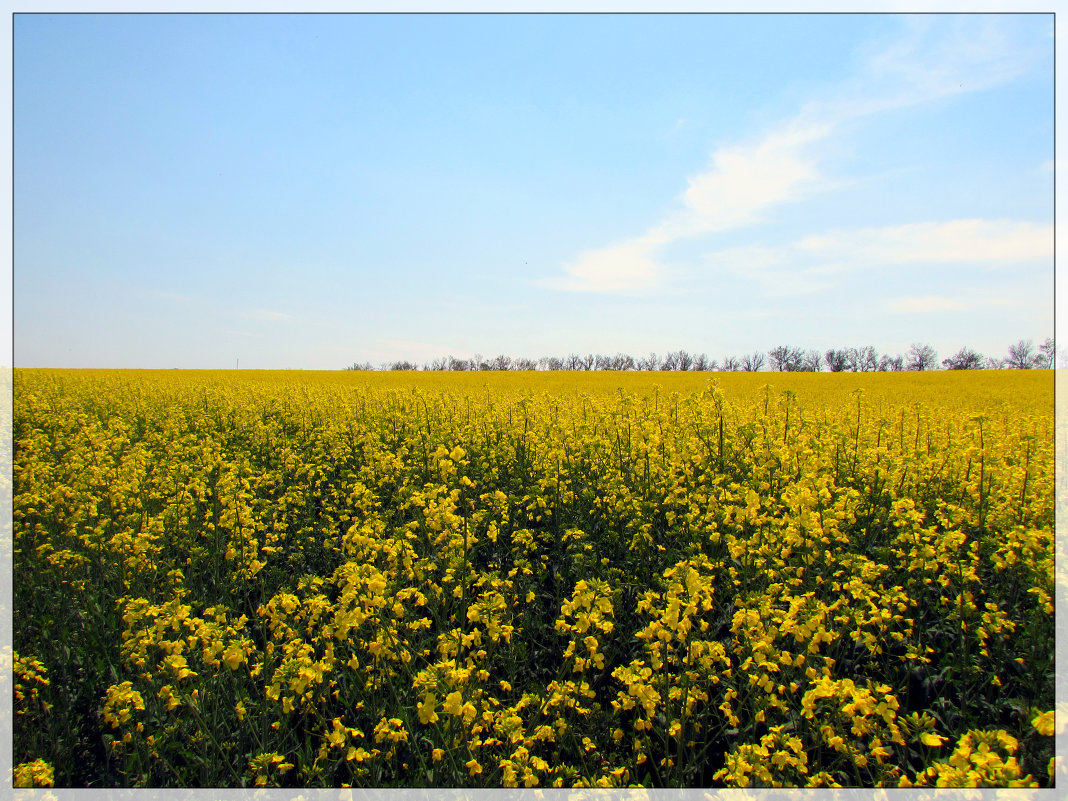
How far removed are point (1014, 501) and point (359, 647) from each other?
18.9ft

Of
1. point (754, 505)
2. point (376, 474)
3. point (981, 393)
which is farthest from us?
point (981, 393)

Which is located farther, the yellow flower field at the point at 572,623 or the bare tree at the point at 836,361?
the bare tree at the point at 836,361

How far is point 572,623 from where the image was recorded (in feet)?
14.7

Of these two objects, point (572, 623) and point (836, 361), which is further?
point (836, 361)

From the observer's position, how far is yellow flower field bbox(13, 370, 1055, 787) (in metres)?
2.92

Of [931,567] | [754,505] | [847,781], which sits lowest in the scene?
[847,781]

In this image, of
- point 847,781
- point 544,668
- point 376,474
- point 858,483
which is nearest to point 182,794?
point 544,668

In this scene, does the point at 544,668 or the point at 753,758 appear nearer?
the point at 753,758

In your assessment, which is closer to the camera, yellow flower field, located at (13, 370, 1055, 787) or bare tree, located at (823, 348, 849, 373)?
yellow flower field, located at (13, 370, 1055, 787)

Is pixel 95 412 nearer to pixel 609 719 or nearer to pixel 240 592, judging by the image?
pixel 240 592

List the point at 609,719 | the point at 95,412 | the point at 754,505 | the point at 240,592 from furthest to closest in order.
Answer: the point at 95,412, the point at 240,592, the point at 754,505, the point at 609,719

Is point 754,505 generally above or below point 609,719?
above

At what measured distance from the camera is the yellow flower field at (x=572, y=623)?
2.92 meters

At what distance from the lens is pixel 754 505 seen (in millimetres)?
3877
